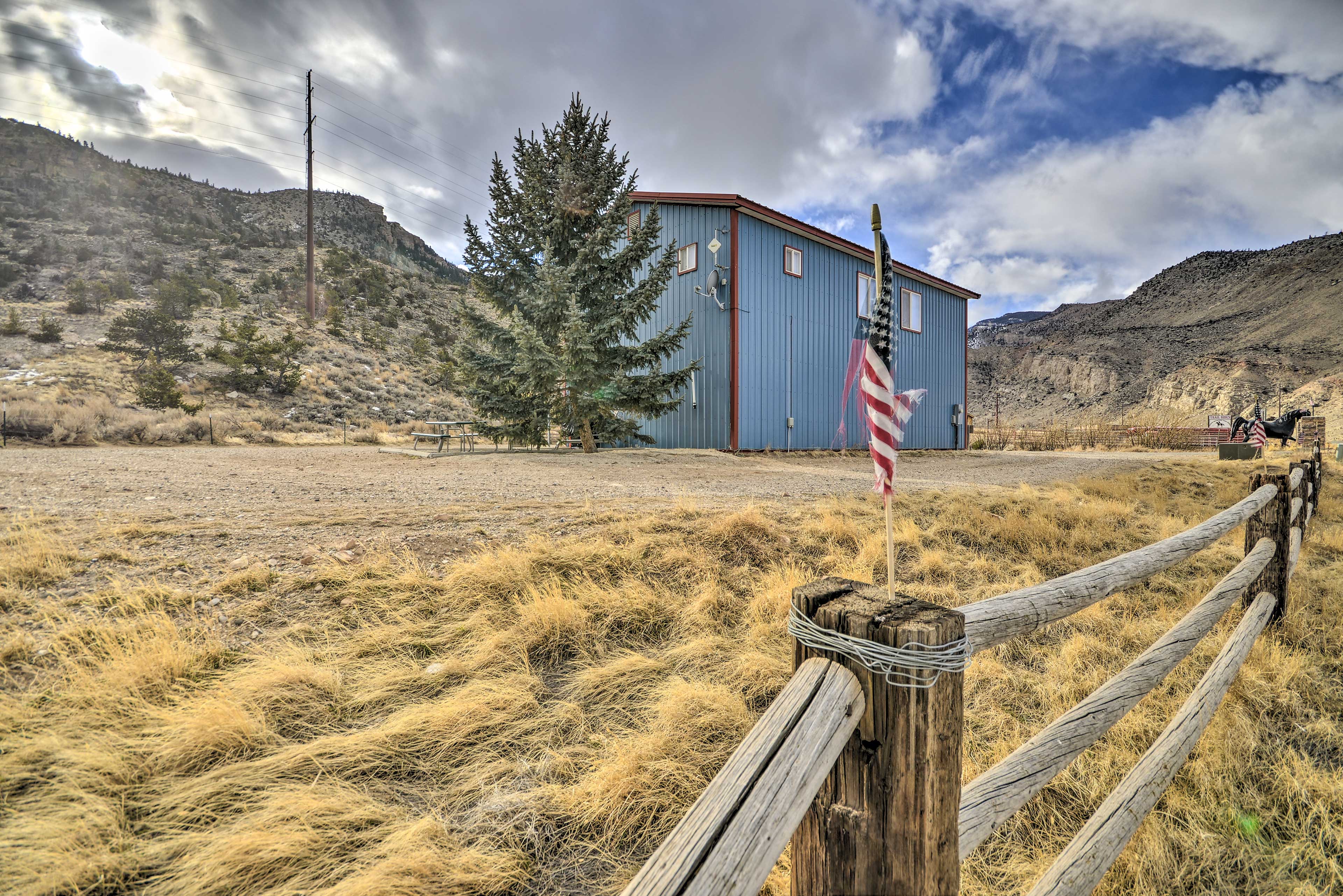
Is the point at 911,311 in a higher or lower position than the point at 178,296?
lower

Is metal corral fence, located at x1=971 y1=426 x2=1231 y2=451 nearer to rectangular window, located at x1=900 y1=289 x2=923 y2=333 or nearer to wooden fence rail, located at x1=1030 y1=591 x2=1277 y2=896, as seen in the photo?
rectangular window, located at x1=900 y1=289 x2=923 y2=333

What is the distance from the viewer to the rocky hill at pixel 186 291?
795 inches

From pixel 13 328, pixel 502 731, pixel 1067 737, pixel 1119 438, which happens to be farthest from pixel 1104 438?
pixel 13 328

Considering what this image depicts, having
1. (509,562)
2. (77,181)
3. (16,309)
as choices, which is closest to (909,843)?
(509,562)

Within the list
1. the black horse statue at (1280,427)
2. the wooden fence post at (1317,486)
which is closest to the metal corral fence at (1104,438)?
the black horse statue at (1280,427)

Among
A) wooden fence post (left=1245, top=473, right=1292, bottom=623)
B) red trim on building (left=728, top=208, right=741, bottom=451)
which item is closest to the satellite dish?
red trim on building (left=728, top=208, right=741, bottom=451)

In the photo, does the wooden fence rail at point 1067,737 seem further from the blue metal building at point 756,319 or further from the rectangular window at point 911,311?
the rectangular window at point 911,311

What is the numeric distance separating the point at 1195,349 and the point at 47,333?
78.2 meters

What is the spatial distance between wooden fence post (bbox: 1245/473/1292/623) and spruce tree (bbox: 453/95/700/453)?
9445mm

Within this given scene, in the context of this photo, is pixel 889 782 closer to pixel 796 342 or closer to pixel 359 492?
pixel 359 492

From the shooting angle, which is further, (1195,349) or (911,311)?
(1195,349)

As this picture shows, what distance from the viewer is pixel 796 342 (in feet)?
49.6

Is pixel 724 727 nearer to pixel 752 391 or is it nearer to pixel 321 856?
pixel 321 856

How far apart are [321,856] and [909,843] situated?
1.65 metres
